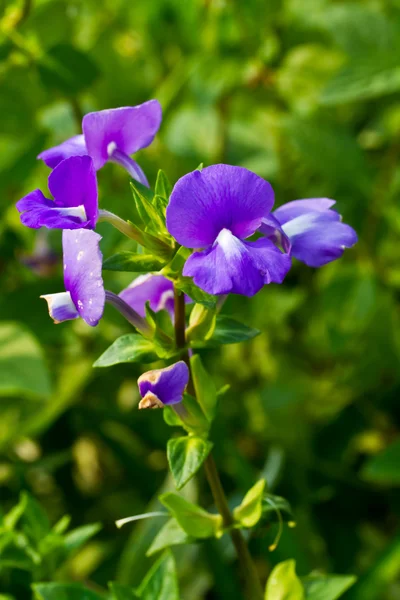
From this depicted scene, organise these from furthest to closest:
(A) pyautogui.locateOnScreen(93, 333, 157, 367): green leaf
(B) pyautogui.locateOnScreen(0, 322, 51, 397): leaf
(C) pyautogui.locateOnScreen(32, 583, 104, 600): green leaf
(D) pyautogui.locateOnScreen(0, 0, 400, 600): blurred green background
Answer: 1. (D) pyautogui.locateOnScreen(0, 0, 400, 600): blurred green background
2. (B) pyautogui.locateOnScreen(0, 322, 51, 397): leaf
3. (C) pyautogui.locateOnScreen(32, 583, 104, 600): green leaf
4. (A) pyautogui.locateOnScreen(93, 333, 157, 367): green leaf

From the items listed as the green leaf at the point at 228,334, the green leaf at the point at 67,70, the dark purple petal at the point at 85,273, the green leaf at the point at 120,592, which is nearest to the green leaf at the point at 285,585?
the green leaf at the point at 120,592

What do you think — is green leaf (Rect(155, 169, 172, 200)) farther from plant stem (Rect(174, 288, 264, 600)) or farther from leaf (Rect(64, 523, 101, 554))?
leaf (Rect(64, 523, 101, 554))

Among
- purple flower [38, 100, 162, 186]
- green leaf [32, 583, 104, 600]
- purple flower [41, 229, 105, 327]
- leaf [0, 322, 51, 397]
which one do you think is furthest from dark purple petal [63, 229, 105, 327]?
leaf [0, 322, 51, 397]

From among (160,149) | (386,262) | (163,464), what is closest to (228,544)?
(163,464)

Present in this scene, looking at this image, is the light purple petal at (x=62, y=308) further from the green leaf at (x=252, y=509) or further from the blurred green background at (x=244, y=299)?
the blurred green background at (x=244, y=299)

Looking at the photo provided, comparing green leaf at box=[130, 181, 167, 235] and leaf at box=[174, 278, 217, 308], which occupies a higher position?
green leaf at box=[130, 181, 167, 235]

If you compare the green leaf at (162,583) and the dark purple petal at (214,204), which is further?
the green leaf at (162,583)

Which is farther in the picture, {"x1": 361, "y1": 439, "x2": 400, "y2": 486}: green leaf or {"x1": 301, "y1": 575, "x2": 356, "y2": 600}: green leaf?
{"x1": 361, "y1": 439, "x2": 400, "y2": 486}: green leaf
